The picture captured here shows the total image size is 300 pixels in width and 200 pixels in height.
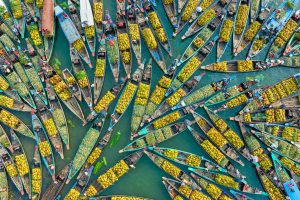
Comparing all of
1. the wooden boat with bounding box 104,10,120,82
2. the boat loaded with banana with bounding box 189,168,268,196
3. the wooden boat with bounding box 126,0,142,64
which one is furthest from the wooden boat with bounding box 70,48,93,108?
the boat loaded with banana with bounding box 189,168,268,196

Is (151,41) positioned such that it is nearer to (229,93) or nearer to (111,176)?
(229,93)

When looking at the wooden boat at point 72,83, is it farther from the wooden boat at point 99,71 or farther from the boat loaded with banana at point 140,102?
the boat loaded with banana at point 140,102

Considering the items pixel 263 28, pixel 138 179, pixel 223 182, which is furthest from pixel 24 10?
pixel 223 182

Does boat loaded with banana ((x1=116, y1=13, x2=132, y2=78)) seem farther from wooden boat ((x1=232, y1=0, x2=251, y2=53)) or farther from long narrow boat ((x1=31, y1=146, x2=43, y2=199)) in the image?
long narrow boat ((x1=31, y1=146, x2=43, y2=199))

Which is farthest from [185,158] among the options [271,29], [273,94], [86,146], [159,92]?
[271,29]

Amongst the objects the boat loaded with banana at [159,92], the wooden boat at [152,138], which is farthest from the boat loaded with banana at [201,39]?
the wooden boat at [152,138]

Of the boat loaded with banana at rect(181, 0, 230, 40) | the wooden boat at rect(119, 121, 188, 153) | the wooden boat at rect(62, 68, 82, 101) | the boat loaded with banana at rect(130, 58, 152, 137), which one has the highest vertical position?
the boat loaded with banana at rect(181, 0, 230, 40)
